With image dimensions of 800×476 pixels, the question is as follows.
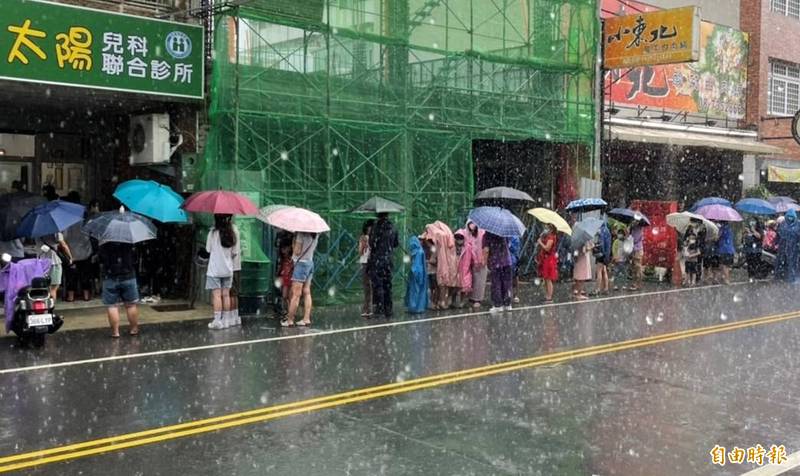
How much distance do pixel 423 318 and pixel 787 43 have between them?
21.7 metres

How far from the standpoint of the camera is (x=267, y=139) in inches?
559

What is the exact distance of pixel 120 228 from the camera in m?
10.9

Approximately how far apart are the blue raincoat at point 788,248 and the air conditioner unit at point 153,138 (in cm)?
1558

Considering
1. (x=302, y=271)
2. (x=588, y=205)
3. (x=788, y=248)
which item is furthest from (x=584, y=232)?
(x=788, y=248)

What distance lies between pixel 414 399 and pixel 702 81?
20514 mm

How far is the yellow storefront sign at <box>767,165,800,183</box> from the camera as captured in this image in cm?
2730

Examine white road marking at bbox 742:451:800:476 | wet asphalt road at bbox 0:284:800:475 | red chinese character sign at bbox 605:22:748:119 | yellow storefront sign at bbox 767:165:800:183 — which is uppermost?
red chinese character sign at bbox 605:22:748:119

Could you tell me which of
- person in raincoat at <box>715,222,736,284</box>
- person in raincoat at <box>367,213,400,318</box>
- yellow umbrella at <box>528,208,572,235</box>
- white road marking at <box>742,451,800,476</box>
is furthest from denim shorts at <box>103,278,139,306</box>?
person in raincoat at <box>715,222,736,284</box>

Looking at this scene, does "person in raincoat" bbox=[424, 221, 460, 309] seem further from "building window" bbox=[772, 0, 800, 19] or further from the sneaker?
"building window" bbox=[772, 0, 800, 19]

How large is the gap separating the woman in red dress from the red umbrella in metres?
6.08

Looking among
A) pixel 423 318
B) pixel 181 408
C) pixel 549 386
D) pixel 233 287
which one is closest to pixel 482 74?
pixel 423 318

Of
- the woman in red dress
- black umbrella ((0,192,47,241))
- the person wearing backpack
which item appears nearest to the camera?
black umbrella ((0,192,47,241))

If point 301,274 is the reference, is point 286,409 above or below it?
below

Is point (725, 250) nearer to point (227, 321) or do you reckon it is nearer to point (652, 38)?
point (652, 38)
